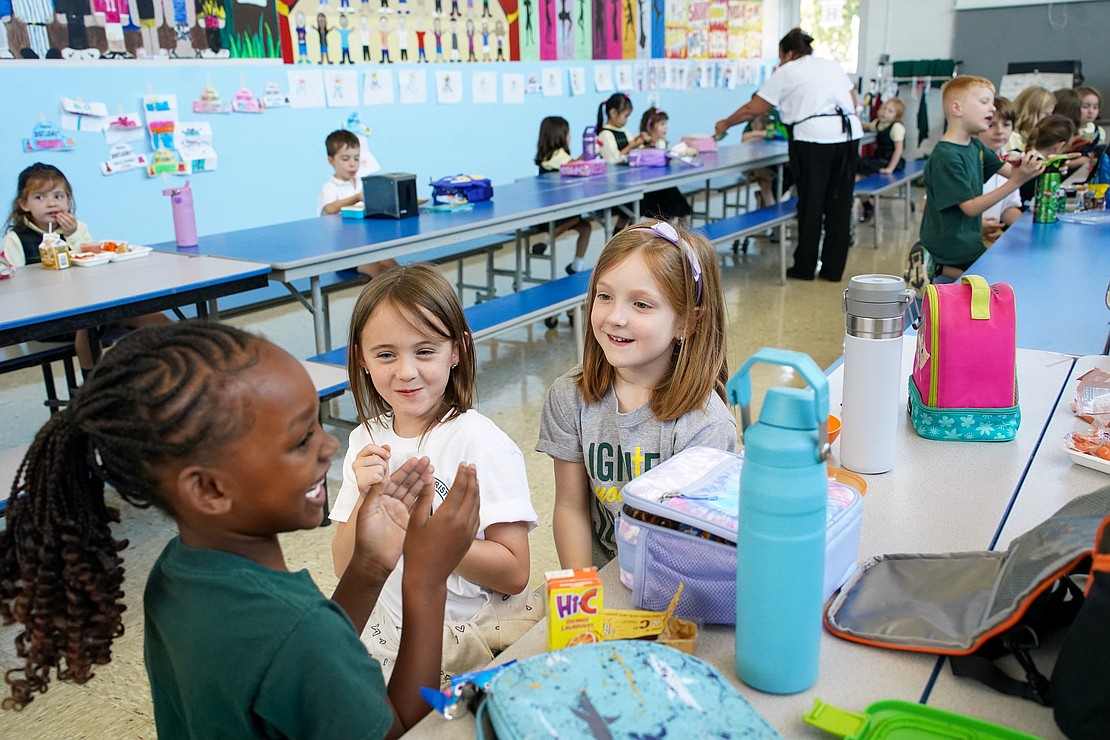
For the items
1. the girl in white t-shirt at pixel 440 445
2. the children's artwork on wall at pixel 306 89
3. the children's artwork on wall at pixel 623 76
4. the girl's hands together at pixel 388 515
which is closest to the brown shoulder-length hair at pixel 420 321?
the girl in white t-shirt at pixel 440 445

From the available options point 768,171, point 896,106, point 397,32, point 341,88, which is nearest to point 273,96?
point 341,88

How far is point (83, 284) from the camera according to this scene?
2893mm

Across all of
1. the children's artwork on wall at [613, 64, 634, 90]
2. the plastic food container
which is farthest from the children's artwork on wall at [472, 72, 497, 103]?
the plastic food container

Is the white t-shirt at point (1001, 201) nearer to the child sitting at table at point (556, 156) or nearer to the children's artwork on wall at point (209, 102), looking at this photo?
the child sitting at table at point (556, 156)

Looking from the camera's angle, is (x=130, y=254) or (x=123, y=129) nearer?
(x=130, y=254)

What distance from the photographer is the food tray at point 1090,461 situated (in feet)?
4.30

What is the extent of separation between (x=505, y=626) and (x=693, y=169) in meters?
4.49

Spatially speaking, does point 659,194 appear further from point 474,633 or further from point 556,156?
point 474,633

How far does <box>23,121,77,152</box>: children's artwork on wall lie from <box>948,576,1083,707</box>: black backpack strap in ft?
14.9

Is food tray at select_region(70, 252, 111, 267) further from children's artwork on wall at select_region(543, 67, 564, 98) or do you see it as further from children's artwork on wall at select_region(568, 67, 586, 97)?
children's artwork on wall at select_region(568, 67, 586, 97)

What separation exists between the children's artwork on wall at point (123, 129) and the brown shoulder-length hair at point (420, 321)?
3.65 meters

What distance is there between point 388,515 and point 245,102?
4.57 metres

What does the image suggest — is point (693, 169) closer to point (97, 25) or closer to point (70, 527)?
point (97, 25)

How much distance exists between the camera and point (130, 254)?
3.31 m
